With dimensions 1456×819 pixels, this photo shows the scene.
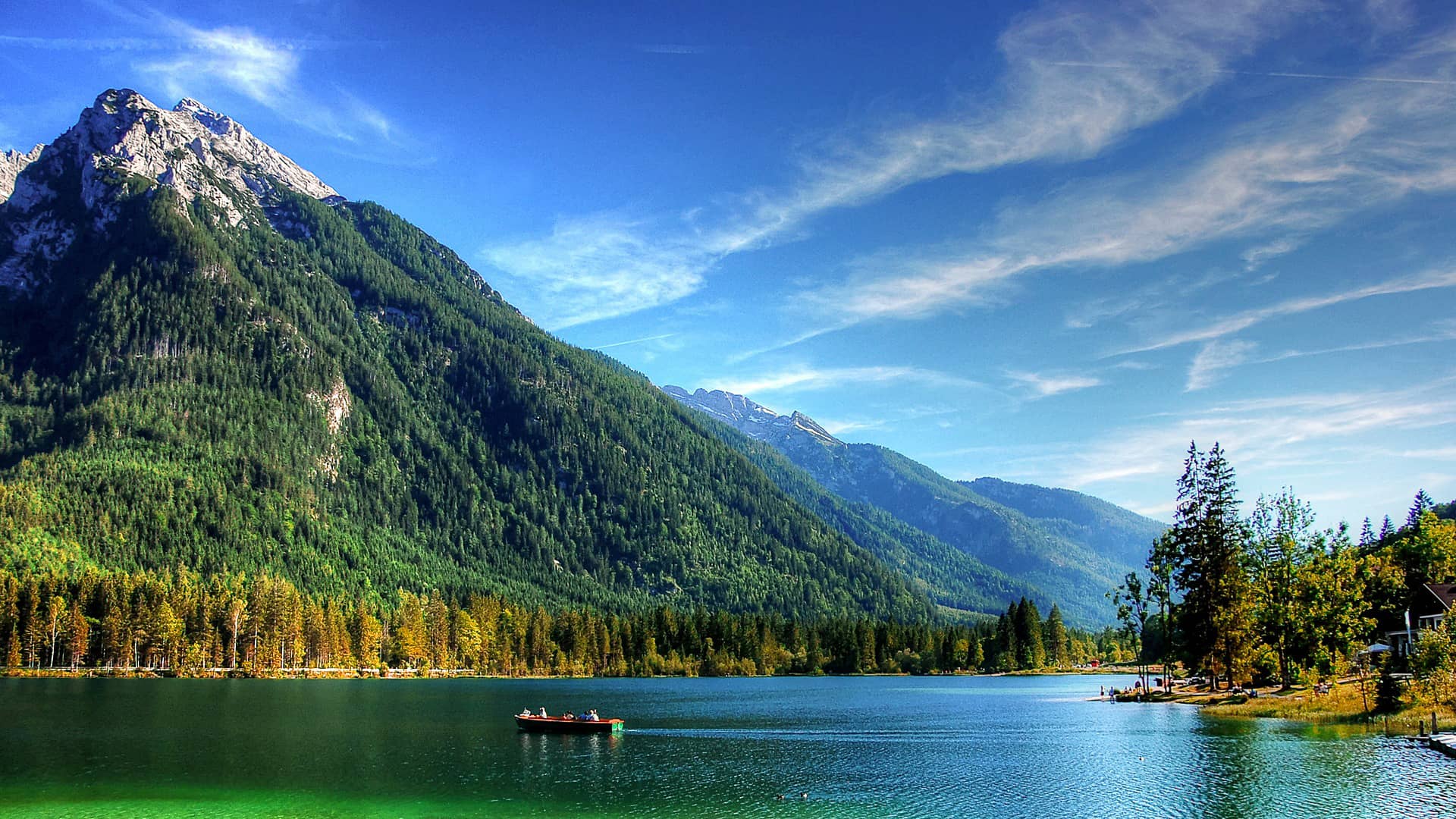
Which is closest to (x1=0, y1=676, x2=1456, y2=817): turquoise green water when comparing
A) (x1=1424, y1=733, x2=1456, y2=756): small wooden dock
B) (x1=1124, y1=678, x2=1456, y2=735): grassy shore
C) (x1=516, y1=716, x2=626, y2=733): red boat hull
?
(x1=1424, y1=733, x2=1456, y2=756): small wooden dock

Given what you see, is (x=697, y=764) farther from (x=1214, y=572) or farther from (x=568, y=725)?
(x=1214, y=572)

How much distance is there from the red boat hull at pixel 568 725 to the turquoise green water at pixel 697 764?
73.7 inches

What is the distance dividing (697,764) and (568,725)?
1099 inches

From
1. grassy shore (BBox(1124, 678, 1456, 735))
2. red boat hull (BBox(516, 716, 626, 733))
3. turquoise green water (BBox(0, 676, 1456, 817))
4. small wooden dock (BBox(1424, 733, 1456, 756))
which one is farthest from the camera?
red boat hull (BBox(516, 716, 626, 733))

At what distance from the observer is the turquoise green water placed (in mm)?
56812

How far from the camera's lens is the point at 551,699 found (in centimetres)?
15775

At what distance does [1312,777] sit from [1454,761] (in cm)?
1196

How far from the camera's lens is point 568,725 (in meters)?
100

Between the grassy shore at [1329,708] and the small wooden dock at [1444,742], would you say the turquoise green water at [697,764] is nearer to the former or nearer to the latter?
the small wooden dock at [1444,742]

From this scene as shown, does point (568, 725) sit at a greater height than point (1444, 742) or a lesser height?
lesser

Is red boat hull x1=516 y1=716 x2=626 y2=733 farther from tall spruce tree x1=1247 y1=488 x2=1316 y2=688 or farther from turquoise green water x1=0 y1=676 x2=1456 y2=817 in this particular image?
tall spruce tree x1=1247 y1=488 x2=1316 y2=688

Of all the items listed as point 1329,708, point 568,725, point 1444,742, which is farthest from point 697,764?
→ point 1329,708

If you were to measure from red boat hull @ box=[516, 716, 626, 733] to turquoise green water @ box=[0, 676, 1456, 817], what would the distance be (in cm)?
187

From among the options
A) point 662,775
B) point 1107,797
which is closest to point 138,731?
point 662,775
